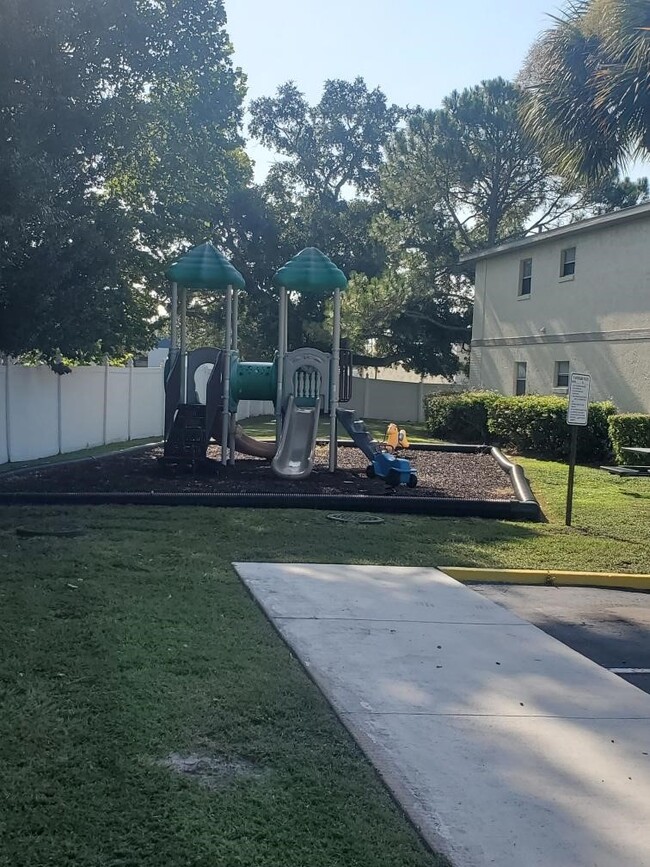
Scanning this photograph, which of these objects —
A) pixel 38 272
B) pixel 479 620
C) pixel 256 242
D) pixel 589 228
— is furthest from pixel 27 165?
pixel 256 242

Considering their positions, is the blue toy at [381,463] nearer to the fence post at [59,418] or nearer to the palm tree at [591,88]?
the palm tree at [591,88]

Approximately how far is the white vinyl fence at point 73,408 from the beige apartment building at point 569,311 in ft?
34.4

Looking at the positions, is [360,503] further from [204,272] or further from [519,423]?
[519,423]

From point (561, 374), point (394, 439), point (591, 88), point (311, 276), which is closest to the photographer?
point (591, 88)

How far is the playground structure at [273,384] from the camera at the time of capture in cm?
1395

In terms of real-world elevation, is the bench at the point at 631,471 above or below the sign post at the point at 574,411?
below

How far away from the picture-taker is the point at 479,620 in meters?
6.83

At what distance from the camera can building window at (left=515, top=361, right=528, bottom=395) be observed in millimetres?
25812

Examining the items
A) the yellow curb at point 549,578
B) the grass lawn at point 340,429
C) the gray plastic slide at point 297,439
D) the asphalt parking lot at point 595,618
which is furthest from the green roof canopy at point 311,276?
the grass lawn at point 340,429

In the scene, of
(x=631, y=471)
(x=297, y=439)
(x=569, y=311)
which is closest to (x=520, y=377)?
(x=569, y=311)

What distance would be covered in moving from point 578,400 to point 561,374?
44.6 ft

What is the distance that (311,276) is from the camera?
562 inches

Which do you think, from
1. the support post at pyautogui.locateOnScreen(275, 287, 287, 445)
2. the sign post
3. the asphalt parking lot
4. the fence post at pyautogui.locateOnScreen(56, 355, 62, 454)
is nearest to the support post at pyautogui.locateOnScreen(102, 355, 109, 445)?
the fence post at pyautogui.locateOnScreen(56, 355, 62, 454)

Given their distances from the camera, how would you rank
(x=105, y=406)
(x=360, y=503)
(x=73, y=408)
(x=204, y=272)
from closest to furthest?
(x=360, y=503)
(x=204, y=272)
(x=73, y=408)
(x=105, y=406)
